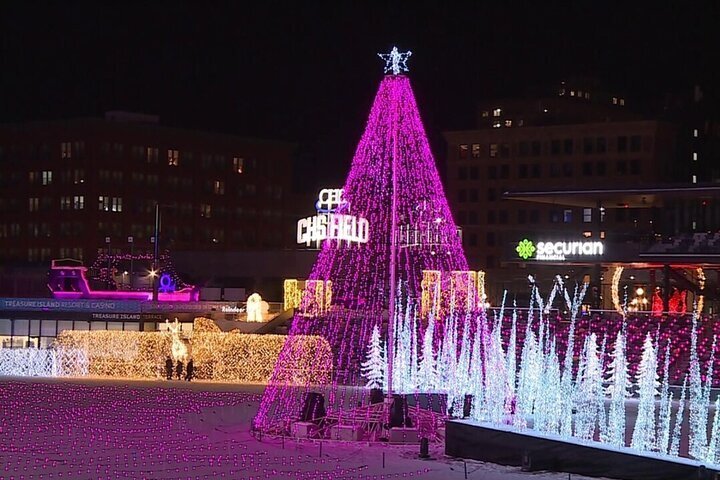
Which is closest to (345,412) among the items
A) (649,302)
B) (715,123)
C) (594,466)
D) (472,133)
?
(594,466)

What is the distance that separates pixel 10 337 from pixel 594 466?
47.0 m

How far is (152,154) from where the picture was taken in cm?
12625

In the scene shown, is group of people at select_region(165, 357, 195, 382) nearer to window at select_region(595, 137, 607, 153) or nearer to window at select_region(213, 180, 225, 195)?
window at select_region(595, 137, 607, 153)

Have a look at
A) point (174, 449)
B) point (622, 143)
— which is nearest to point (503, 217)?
point (622, 143)

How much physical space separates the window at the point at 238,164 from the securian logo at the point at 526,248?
72300mm

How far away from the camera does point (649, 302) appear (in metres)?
78.3

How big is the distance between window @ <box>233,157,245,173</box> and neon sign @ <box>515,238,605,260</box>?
7209 centimetres

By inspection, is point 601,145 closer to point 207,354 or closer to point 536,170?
point 536,170

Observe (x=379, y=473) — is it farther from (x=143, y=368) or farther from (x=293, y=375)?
(x=143, y=368)

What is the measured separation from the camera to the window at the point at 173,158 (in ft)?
420

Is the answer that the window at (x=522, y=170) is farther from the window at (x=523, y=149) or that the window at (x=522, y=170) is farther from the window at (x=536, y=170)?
the window at (x=523, y=149)

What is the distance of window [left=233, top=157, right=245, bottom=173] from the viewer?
134250mm

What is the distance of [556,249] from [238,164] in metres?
74.6

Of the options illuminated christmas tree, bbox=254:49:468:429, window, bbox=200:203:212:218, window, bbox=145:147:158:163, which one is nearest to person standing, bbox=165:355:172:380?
illuminated christmas tree, bbox=254:49:468:429
